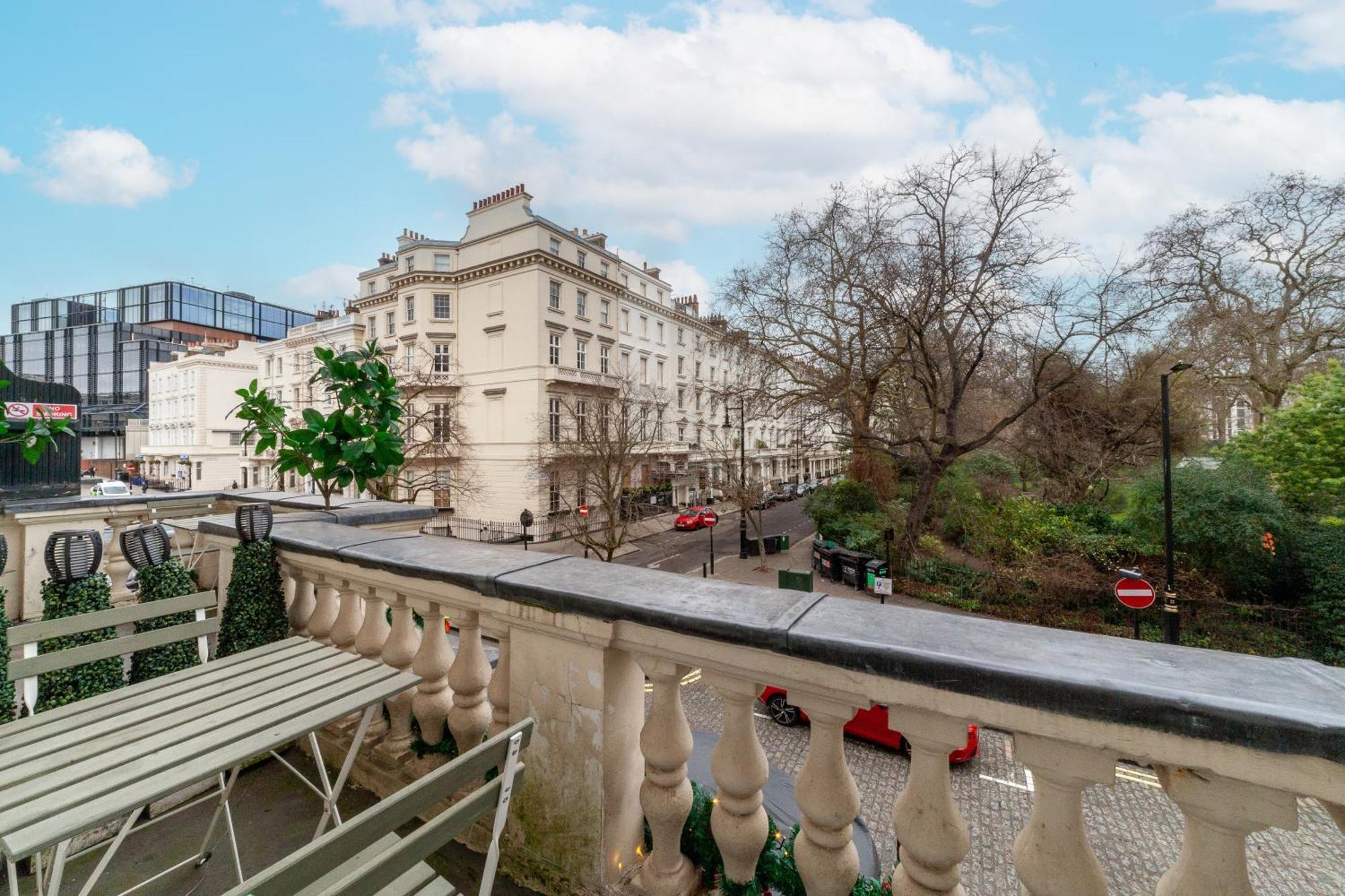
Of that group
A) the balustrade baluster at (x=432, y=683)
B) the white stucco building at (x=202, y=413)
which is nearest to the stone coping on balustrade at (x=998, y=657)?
the balustrade baluster at (x=432, y=683)

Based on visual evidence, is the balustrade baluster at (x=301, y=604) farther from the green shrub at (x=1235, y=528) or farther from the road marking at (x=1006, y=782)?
the green shrub at (x=1235, y=528)

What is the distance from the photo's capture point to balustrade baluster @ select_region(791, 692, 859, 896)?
1.50 m

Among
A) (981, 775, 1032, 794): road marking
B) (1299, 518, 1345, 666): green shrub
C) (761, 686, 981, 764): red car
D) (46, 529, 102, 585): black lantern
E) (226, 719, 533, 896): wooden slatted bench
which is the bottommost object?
(981, 775, 1032, 794): road marking

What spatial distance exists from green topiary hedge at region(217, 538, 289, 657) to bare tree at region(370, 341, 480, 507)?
20676 mm

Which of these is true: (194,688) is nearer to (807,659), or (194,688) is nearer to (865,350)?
(807,659)

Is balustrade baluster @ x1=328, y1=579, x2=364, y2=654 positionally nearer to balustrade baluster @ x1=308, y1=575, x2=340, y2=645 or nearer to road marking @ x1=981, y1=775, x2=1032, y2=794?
balustrade baluster @ x1=308, y1=575, x2=340, y2=645

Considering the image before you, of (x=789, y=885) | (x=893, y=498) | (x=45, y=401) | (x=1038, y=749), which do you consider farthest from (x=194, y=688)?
(x=893, y=498)

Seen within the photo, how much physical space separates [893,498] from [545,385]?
17.3 meters

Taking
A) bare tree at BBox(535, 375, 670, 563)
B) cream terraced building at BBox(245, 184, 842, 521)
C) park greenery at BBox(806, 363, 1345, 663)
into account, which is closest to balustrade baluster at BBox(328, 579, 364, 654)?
bare tree at BBox(535, 375, 670, 563)

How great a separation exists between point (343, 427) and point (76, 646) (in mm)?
1722

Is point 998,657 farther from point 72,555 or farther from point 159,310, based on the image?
point 159,310

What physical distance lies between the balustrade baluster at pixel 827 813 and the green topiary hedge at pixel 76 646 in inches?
130

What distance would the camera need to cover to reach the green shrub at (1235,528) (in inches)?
442

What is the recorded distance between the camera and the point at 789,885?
1682 millimetres
